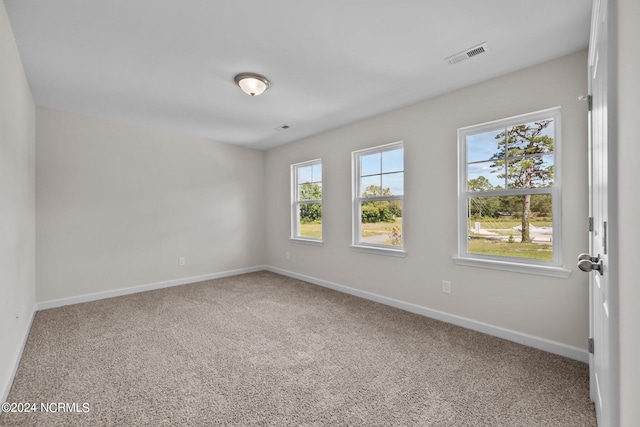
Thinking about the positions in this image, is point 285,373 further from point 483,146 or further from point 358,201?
point 483,146

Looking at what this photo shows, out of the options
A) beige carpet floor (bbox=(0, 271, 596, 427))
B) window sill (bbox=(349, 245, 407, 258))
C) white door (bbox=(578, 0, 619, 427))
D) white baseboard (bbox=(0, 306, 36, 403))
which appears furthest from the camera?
window sill (bbox=(349, 245, 407, 258))

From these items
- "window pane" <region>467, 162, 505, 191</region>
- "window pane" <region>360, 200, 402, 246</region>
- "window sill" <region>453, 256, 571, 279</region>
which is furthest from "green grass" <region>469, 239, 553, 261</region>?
"window pane" <region>360, 200, 402, 246</region>

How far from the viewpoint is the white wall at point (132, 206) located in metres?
3.54

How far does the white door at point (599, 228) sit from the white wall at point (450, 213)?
584 millimetres

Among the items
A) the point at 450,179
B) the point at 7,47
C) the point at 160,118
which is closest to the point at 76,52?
the point at 7,47

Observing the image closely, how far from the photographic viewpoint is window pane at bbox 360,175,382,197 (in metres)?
3.83

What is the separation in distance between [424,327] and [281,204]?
328 centimetres

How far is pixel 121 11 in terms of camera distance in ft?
6.06

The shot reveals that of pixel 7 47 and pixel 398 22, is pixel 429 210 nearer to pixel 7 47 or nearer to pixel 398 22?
pixel 398 22

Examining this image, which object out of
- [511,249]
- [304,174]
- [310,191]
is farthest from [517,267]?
[304,174]

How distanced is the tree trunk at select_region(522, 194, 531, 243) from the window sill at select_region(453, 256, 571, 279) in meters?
0.25

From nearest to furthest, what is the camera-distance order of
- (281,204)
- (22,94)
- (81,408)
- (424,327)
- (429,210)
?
(81,408)
(22,94)
(424,327)
(429,210)
(281,204)

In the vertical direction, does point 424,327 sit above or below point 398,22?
below

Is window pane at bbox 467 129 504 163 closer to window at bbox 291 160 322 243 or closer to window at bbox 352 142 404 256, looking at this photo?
window at bbox 352 142 404 256
